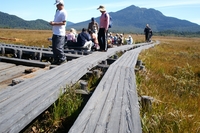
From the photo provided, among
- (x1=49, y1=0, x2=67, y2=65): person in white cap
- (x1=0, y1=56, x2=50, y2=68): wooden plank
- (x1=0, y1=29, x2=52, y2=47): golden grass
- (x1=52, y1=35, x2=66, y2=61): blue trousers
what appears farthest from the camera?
(x1=0, y1=29, x2=52, y2=47): golden grass

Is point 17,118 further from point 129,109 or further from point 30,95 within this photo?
point 129,109

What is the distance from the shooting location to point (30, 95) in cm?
325

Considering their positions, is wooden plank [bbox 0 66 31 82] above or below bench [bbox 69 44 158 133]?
above

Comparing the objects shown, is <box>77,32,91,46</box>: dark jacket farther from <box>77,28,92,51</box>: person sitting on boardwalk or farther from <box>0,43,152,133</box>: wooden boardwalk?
<box>0,43,152,133</box>: wooden boardwalk

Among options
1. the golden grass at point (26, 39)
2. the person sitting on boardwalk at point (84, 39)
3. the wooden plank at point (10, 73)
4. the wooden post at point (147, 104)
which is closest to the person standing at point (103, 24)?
the person sitting on boardwalk at point (84, 39)

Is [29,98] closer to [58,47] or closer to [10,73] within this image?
[10,73]

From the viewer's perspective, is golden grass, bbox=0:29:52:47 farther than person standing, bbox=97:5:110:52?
Yes

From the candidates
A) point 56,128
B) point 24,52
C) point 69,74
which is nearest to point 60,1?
point 69,74

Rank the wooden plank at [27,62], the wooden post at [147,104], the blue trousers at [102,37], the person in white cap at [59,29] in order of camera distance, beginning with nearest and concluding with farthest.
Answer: the wooden post at [147,104], the wooden plank at [27,62], the person in white cap at [59,29], the blue trousers at [102,37]

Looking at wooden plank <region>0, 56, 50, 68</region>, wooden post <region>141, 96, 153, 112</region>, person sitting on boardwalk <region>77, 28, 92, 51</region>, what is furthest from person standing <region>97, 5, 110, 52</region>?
wooden post <region>141, 96, 153, 112</region>

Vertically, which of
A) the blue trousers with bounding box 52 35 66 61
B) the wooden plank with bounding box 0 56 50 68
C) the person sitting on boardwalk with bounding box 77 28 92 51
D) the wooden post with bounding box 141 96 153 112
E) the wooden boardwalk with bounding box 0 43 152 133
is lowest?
the wooden post with bounding box 141 96 153 112

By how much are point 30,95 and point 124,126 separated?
1421 millimetres

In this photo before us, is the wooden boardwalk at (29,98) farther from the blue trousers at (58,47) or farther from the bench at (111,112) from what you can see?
the blue trousers at (58,47)

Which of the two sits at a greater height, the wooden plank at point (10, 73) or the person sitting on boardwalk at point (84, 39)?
the person sitting on boardwalk at point (84, 39)
